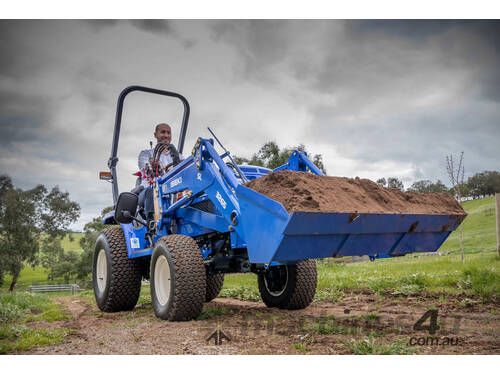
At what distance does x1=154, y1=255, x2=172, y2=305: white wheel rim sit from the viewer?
15.9ft

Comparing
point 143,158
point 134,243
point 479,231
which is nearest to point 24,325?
point 134,243

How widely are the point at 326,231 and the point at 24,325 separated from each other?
350cm

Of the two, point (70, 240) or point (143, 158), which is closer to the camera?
point (143, 158)

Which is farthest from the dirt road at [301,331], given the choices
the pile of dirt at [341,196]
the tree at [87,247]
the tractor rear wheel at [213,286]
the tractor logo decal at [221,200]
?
the tree at [87,247]

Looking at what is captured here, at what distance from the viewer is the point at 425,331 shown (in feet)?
12.4

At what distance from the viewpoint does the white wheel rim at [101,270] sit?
6.34 meters

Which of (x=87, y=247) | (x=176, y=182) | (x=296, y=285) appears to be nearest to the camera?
(x=176, y=182)

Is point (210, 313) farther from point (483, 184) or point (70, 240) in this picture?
point (70, 240)

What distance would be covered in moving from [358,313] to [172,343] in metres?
2.45

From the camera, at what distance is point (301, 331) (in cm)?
393

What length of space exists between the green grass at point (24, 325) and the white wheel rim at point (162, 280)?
1044 millimetres

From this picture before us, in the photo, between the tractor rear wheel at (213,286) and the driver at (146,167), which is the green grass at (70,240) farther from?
the driver at (146,167)

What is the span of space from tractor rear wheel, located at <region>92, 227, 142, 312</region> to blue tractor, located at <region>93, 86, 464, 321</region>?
1 cm

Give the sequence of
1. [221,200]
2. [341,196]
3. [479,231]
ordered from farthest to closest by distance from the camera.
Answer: [479,231]
[221,200]
[341,196]
